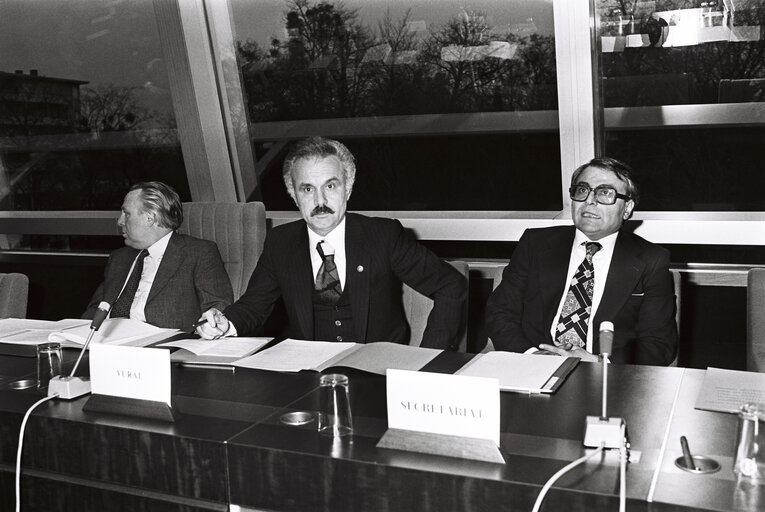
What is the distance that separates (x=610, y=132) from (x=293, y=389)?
251 cm

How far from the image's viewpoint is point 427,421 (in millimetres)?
1373

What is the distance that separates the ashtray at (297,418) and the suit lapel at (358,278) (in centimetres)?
98

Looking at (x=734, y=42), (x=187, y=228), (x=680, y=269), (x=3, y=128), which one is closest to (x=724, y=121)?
(x=734, y=42)

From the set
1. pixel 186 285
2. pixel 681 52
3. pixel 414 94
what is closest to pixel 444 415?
pixel 186 285

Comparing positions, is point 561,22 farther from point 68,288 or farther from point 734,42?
point 68,288

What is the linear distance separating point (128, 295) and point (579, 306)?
1.84 metres

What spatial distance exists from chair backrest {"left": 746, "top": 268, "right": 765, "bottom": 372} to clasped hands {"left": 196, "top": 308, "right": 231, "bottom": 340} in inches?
65.2

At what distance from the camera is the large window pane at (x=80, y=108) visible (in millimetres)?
4496

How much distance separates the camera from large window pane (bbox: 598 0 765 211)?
3357 mm

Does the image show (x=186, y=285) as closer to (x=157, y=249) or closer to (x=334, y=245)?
(x=157, y=249)

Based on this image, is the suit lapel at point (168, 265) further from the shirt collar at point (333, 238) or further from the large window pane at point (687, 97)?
the large window pane at point (687, 97)

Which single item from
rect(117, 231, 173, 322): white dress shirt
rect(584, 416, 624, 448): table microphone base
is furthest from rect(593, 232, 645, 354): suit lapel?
rect(117, 231, 173, 322): white dress shirt

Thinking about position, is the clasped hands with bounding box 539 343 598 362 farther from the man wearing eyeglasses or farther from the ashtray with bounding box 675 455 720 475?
the ashtray with bounding box 675 455 720 475

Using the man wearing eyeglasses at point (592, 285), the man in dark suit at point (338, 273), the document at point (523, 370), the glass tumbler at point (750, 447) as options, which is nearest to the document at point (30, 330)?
the man in dark suit at point (338, 273)
